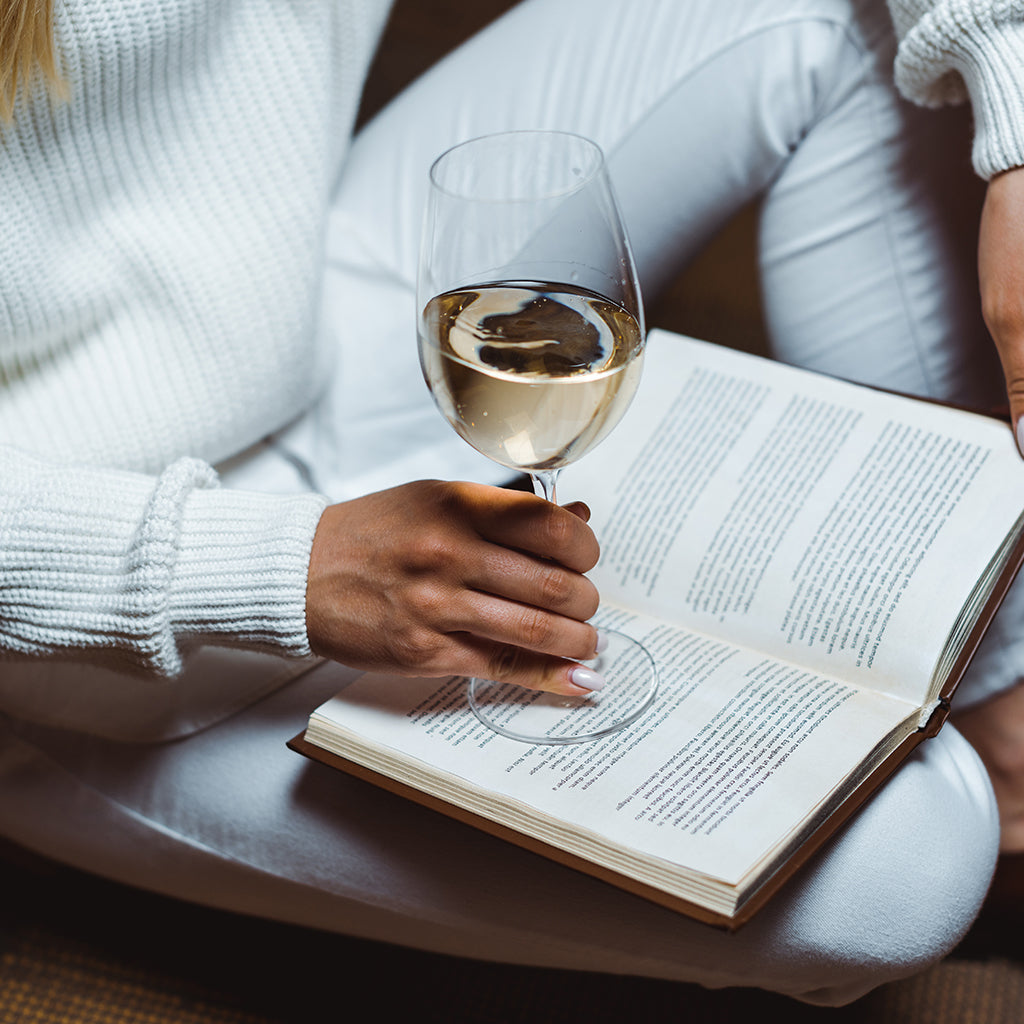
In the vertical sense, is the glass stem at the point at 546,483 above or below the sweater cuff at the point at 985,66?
below

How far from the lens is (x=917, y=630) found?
0.58 m

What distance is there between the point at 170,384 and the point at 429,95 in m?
0.36

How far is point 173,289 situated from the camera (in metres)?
0.73

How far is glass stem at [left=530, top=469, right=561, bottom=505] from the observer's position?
0.55 m

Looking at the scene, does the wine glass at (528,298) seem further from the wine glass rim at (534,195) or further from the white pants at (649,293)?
the white pants at (649,293)

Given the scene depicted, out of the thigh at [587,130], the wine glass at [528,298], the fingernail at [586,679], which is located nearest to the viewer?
the wine glass at [528,298]

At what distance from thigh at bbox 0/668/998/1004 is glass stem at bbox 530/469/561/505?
207mm

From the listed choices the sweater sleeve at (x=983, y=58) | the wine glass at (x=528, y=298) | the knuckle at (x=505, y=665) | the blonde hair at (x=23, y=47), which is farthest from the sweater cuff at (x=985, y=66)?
the blonde hair at (x=23, y=47)

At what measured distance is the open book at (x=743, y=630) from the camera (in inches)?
19.4

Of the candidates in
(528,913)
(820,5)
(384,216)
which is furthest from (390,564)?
(820,5)

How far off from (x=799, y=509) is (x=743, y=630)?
0.32ft

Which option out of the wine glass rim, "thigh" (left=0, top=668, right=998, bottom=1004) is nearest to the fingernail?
"thigh" (left=0, top=668, right=998, bottom=1004)

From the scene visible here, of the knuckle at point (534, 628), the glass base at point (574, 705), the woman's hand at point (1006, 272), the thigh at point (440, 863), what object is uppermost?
the woman's hand at point (1006, 272)

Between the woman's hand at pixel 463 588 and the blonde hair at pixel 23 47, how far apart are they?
0.32 m
